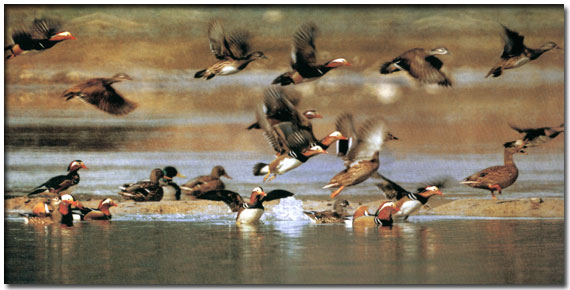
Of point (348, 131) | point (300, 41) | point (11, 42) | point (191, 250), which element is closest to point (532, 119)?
point (348, 131)

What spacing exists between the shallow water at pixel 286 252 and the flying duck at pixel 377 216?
4 cm

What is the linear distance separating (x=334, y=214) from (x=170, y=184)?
0.95 m

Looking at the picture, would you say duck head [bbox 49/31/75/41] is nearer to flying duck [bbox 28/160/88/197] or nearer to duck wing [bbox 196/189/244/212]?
flying duck [bbox 28/160/88/197]

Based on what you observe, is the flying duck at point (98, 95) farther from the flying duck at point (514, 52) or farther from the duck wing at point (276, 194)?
the flying duck at point (514, 52)

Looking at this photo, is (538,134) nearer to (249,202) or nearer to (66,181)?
(249,202)

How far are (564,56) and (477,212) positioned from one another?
3.35 ft

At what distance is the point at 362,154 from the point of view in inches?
163

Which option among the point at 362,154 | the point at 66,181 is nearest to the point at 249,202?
the point at 362,154

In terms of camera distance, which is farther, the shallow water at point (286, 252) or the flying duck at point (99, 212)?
the flying duck at point (99, 212)

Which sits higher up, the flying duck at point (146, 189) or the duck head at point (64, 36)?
the duck head at point (64, 36)

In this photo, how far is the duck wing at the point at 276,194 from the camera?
13.5ft

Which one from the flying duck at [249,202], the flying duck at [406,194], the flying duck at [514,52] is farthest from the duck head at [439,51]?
the flying duck at [249,202]

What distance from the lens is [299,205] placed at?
4137mm

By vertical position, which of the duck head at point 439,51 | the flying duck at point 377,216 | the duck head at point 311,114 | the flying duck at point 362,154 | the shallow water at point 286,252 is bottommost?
the shallow water at point 286,252
